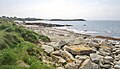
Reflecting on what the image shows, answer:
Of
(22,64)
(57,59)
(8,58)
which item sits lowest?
(57,59)

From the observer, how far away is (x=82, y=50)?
40.6ft

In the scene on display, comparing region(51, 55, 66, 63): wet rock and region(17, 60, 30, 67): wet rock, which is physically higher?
region(17, 60, 30, 67): wet rock

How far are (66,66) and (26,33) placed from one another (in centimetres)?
551

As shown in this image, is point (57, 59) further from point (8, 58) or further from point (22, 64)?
point (8, 58)

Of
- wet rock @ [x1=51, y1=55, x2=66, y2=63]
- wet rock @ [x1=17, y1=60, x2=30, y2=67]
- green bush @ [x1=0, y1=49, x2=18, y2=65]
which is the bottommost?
wet rock @ [x1=51, y1=55, x2=66, y2=63]

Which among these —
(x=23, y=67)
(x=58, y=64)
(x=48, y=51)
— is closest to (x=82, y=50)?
(x=48, y=51)

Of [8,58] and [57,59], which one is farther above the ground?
[8,58]

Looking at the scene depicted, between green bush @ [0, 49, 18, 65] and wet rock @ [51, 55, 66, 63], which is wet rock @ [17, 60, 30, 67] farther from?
wet rock @ [51, 55, 66, 63]

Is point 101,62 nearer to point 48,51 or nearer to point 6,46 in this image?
point 48,51

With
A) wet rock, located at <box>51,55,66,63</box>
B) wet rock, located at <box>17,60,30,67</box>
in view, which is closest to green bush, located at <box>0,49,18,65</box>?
wet rock, located at <box>17,60,30,67</box>

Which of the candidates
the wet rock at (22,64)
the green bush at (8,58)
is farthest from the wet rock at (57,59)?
the green bush at (8,58)

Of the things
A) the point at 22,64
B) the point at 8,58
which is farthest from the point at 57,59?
the point at 8,58

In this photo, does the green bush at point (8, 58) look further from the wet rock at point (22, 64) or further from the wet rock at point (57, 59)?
the wet rock at point (57, 59)

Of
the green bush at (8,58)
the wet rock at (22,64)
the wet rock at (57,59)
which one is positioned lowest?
the wet rock at (57,59)
